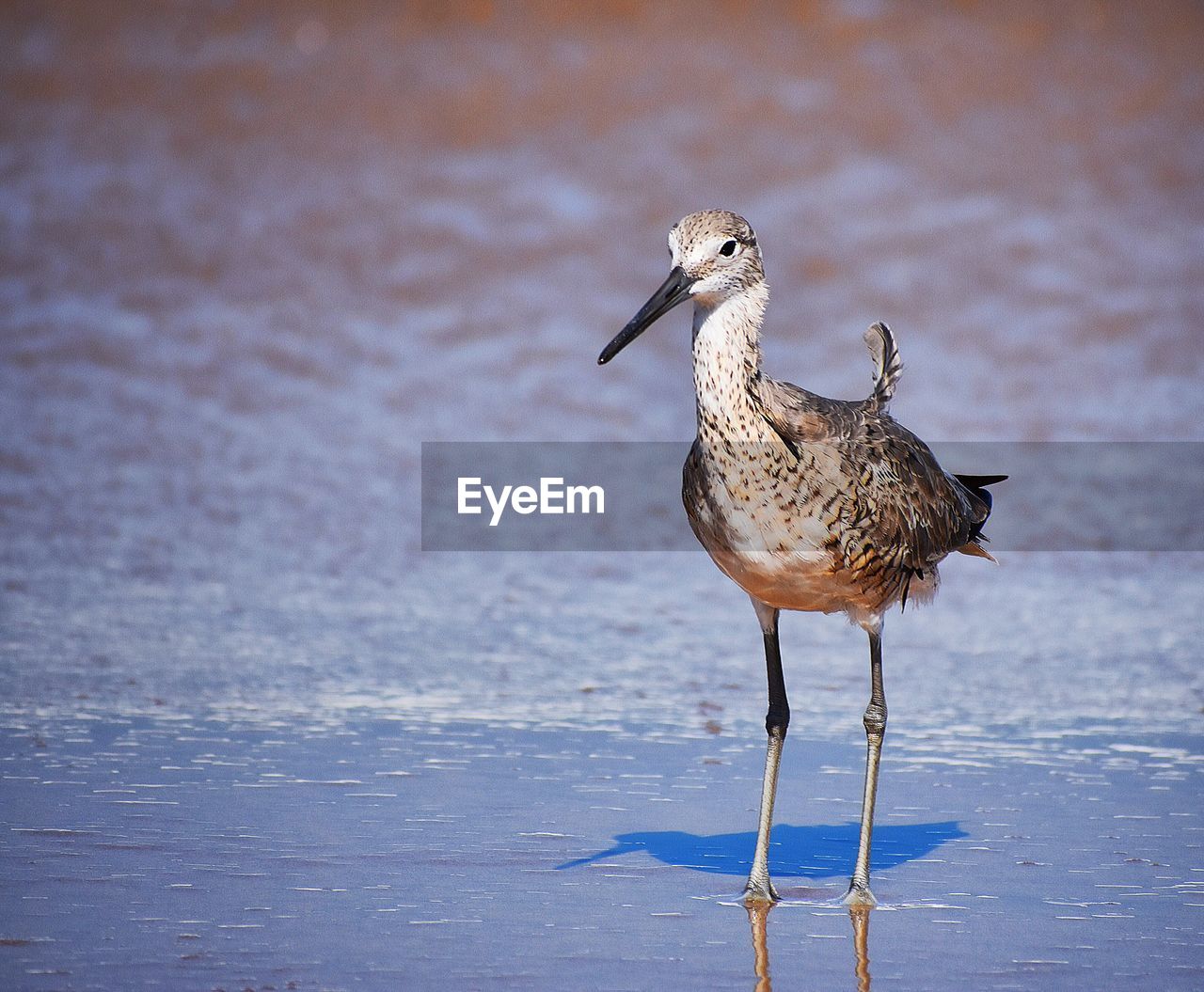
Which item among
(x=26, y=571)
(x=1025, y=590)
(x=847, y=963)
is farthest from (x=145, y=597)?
(x=847, y=963)

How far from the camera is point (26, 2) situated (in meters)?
18.1

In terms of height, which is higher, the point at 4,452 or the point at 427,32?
the point at 427,32

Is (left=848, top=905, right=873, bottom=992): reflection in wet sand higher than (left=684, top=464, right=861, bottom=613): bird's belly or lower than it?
lower

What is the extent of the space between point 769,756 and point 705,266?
1.36 metres

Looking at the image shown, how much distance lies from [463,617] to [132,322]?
6.11 m

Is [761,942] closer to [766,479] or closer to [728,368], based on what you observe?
[766,479]

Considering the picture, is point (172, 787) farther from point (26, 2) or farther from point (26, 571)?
point (26, 2)

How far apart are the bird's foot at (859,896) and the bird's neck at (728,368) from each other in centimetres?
118

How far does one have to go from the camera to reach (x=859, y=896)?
496cm

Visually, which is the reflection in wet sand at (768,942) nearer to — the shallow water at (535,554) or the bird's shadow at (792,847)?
the shallow water at (535,554)

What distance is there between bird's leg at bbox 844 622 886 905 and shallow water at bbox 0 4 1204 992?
0.09 m
